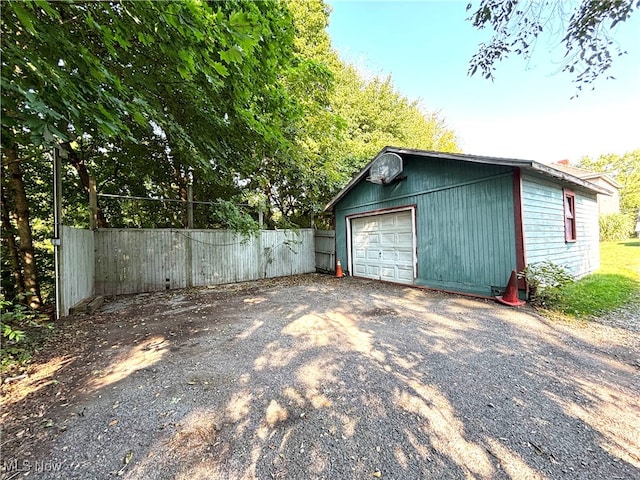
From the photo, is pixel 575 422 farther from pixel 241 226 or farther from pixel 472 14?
pixel 241 226

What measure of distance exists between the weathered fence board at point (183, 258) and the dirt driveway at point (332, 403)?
10.7 ft

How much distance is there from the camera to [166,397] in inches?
91.7

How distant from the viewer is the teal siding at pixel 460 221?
5.54 metres

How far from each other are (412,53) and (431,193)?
474 cm

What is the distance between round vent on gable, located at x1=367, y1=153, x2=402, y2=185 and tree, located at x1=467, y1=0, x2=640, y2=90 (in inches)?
140

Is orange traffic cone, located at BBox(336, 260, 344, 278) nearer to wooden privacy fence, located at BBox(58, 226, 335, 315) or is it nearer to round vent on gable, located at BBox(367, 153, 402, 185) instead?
wooden privacy fence, located at BBox(58, 226, 335, 315)

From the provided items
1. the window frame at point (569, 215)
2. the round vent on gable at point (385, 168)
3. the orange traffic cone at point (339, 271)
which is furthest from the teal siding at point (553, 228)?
the orange traffic cone at point (339, 271)

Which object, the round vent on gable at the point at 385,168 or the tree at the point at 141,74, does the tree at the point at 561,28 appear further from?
the round vent on gable at the point at 385,168

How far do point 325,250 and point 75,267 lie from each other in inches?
289

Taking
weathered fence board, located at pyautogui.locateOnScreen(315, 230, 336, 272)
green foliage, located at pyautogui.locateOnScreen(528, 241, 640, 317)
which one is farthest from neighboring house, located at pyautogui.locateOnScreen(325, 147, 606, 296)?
weathered fence board, located at pyautogui.locateOnScreen(315, 230, 336, 272)

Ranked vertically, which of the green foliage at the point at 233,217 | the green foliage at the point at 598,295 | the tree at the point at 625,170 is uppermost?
the tree at the point at 625,170

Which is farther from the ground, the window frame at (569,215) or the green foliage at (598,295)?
the window frame at (569,215)

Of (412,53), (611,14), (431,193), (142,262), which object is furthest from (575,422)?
(412,53)

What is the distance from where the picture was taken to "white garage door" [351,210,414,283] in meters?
7.54
